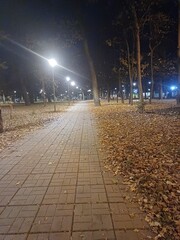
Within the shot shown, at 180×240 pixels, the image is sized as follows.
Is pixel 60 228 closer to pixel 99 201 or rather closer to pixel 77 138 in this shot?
pixel 99 201

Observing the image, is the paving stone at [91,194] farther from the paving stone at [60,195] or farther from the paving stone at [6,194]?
the paving stone at [6,194]

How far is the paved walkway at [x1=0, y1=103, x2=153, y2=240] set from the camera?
167 inches

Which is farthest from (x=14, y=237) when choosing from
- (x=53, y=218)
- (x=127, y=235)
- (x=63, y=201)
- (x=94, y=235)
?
(x=127, y=235)

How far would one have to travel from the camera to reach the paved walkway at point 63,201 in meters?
4.24

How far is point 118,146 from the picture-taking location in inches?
397

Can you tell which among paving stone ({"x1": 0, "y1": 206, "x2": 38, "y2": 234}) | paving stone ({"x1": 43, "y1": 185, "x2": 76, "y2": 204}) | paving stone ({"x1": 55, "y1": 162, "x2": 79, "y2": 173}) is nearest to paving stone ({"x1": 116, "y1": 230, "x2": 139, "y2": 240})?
paving stone ({"x1": 0, "y1": 206, "x2": 38, "y2": 234})

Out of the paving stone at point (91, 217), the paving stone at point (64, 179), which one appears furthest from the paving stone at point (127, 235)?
the paving stone at point (64, 179)

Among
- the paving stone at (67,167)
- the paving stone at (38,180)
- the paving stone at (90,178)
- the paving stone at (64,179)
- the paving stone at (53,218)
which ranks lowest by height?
the paving stone at (67,167)

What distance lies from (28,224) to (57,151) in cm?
530

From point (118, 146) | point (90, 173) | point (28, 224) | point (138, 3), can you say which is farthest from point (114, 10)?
point (28, 224)

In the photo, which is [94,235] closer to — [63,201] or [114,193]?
[63,201]

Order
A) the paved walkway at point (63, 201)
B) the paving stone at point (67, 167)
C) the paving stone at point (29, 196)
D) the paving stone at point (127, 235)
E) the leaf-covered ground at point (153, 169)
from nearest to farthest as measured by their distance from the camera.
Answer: the paving stone at point (127, 235) → the paved walkway at point (63, 201) → the leaf-covered ground at point (153, 169) → the paving stone at point (29, 196) → the paving stone at point (67, 167)

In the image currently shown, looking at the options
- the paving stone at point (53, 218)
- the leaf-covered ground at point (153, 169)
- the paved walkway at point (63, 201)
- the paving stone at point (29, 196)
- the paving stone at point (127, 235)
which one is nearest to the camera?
the paving stone at point (127, 235)

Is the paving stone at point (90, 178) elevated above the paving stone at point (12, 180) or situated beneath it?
situated beneath
